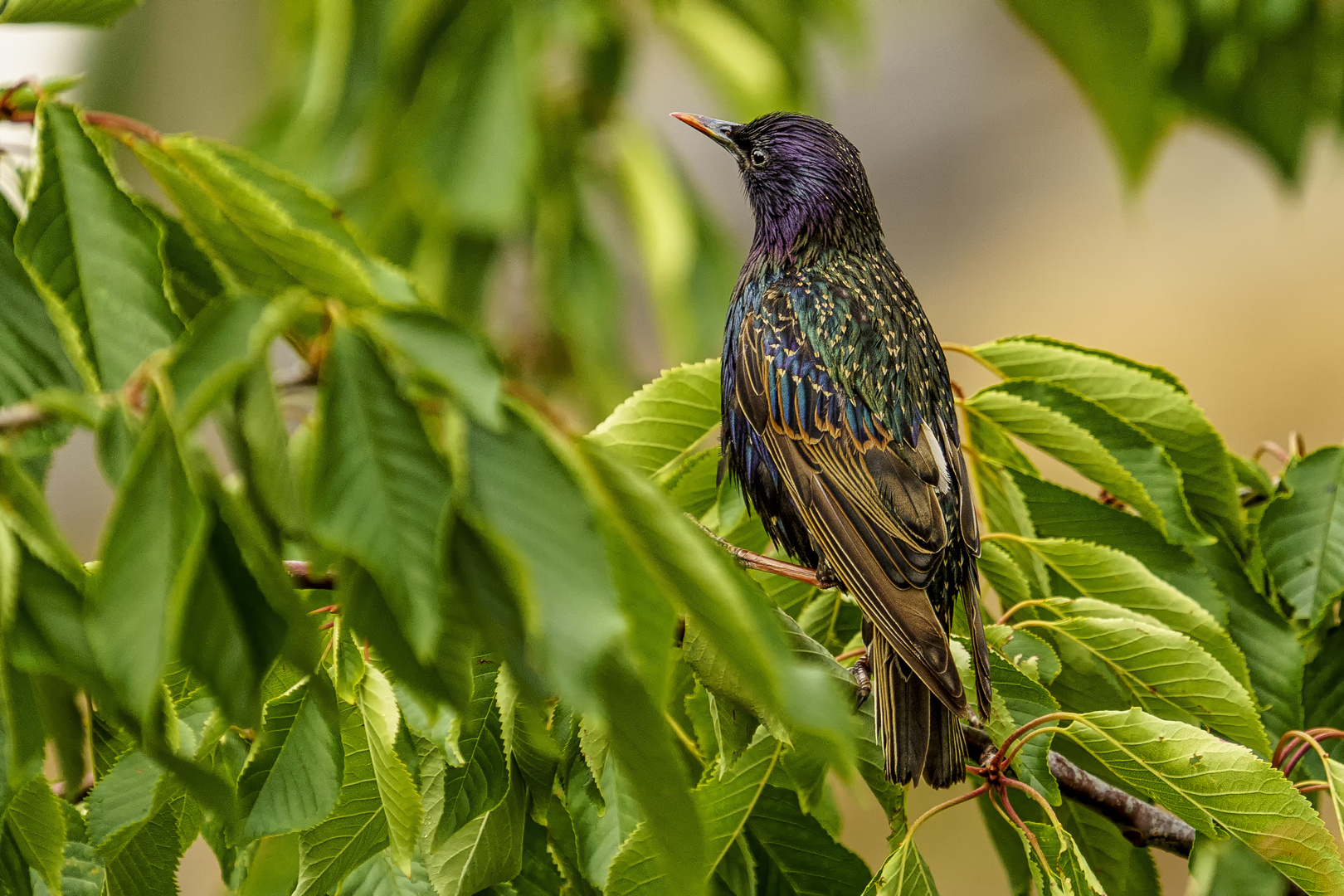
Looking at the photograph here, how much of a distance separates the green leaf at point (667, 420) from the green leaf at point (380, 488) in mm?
750

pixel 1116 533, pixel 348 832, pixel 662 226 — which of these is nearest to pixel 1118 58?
pixel 662 226

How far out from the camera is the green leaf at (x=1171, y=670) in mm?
1341

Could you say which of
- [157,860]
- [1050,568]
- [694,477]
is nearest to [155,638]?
[157,860]

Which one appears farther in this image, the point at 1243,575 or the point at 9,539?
the point at 1243,575

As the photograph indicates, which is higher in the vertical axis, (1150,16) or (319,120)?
(1150,16)

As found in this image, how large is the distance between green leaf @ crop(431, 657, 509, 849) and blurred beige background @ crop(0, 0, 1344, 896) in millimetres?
6574

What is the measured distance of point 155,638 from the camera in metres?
0.65

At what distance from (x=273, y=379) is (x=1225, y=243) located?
903 cm

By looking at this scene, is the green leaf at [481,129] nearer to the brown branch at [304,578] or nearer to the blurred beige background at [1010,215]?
the brown branch at [304,578]

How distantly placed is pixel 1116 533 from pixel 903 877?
2.18ft

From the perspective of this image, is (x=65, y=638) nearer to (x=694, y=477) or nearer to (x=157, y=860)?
(x=157, y=860)

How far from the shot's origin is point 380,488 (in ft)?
2.30

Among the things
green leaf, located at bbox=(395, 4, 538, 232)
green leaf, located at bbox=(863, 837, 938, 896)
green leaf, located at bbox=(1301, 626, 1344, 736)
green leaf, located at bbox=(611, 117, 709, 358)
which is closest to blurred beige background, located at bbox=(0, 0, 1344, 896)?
green leaf, located at bbox=(611, 117, 709, 358)

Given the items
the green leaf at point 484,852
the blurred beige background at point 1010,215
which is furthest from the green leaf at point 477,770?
the blurred beige background at point 1010,215
